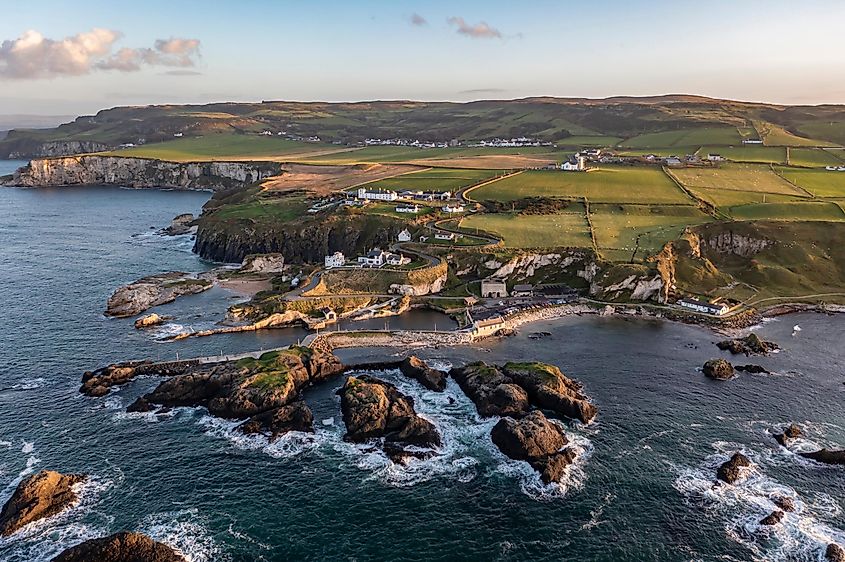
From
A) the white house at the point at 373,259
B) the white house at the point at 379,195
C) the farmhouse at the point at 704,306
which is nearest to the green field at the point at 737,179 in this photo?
the farmhouse at the point at 704,306

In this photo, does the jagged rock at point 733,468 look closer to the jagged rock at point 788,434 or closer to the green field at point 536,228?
the jagged rock at point 788,434

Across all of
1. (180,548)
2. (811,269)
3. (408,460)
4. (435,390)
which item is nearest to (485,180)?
(811,269)

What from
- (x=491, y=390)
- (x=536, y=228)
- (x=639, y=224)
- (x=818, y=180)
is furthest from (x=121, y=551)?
(x=818, y=180)

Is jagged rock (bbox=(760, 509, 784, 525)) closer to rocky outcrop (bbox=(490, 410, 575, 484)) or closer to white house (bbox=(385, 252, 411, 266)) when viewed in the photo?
rocky outcrop (bbox=(490, 410, 575, 484))

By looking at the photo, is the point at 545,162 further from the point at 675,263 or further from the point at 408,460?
the point at 408,460

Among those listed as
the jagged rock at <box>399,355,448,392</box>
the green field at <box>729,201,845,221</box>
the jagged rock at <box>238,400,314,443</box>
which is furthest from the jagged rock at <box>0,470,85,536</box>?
the green field at <box>729,201,845,221</box>
